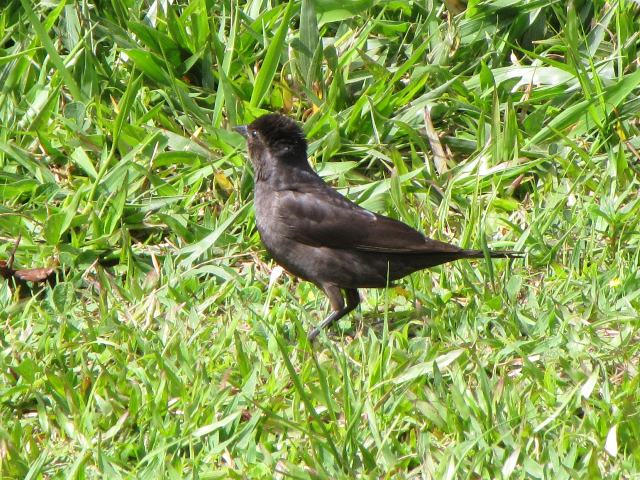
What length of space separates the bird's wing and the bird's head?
0.83 ft

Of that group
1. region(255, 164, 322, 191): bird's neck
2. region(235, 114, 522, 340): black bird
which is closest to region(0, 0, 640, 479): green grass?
region(235, 114, 522, 340): black bird

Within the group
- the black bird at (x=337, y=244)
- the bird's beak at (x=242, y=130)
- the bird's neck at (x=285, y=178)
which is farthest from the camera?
the bird's beak at (x=242, y=130)

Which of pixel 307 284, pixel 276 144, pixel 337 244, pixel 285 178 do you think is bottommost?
pixel 307 284

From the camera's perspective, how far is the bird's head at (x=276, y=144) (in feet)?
20.9

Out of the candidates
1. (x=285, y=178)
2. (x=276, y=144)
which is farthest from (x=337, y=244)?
(x=276, y=144)

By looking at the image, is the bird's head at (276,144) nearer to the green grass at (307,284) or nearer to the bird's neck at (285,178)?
the bird's neck at (285,178)

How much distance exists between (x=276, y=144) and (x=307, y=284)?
2.63 feet

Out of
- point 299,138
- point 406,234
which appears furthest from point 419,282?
point 299,138

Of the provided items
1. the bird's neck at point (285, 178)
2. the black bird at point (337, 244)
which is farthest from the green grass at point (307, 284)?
the bird's neck at point (285, 178)

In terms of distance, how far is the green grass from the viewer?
4.66 metres

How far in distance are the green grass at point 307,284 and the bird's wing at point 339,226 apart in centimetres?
35

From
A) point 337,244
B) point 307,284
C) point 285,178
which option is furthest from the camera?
point 307,284

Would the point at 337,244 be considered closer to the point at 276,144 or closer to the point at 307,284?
the point at 307,284

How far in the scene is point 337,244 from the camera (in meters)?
6.08
